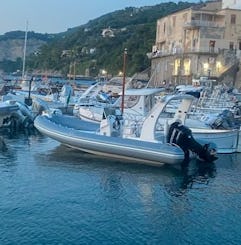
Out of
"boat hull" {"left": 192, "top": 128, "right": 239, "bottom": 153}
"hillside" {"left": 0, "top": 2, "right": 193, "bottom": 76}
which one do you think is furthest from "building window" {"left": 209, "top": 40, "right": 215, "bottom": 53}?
"boat hull" {"left": 192, "top": 128, "right": 239, "bottom": 153}

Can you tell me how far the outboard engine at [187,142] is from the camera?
68.8 ft

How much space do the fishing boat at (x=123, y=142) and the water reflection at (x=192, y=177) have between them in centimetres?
46

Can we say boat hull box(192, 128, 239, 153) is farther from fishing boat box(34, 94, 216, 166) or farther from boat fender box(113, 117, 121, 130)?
boat fender box(113, 117, 121, 130)

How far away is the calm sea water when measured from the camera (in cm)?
1298

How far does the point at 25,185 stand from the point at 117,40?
4224 inches

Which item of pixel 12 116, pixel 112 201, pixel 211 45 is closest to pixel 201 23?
pixel 211 45

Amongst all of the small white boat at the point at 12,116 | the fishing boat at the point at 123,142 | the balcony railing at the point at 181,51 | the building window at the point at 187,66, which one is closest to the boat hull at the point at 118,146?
the fishing boat at the point at 123,142

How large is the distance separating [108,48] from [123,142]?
105361 mm

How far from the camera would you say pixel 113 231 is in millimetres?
13211

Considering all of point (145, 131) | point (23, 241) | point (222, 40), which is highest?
point (222, 40)

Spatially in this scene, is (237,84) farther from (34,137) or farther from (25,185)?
(25,185)

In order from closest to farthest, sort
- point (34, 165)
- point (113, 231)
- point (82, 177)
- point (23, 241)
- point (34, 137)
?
1. point (23, 241)
2. point (113, 231)
3. point (82, 177)
4. point (34, 165)
5. point (34, 137)

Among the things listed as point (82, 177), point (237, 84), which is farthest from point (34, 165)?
point (237, 84)

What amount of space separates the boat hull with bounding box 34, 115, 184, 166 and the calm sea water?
1.33 feet
